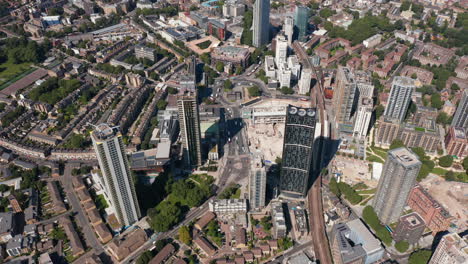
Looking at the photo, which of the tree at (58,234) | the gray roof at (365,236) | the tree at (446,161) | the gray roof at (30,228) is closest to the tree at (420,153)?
the tree at (446,161)

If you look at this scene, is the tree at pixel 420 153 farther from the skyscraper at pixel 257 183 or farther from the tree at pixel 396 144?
the skyscraper at pixel 257 183

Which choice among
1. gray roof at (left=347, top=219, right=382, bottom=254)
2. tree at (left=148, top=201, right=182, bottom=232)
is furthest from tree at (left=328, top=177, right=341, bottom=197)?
tree at (left=148, top=201, right=182, bottom=232)

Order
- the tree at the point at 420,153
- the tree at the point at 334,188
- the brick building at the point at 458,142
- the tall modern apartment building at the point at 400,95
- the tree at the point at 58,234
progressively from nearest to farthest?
the tree at the point at 58,234
the tree at the point at 334,188
the brick building at the point at 458,142
the tree at the point at 420,153
the tall modern apartment building at the point at 400,95

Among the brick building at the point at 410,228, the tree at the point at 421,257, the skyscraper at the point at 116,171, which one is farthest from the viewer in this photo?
the brick building at the point at 410,228

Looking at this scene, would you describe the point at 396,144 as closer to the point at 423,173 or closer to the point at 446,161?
the point at 423,173

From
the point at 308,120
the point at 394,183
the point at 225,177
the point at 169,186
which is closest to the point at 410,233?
the point at 394,183

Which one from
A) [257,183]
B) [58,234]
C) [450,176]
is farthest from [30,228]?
[450,176]

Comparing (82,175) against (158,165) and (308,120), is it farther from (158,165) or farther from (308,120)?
(308,120)
